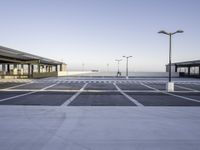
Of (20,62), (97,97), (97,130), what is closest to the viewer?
(97,130)

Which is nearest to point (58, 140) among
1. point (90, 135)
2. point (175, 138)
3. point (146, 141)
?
point (90, 135)

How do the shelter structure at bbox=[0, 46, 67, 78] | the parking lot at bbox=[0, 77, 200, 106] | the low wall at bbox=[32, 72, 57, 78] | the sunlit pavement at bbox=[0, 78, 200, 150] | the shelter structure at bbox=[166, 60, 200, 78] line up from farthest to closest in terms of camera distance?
the shelter structure at bbox=[166, 60, 200, 78]
the low wall at bbox=[32, 72, 57, 78]
the shelter structure at bbox=[0, 46, 67, 78]
the parking lot at bbox=[0, 77, 200, 106]
the sunlit pavement at bbox=[0, 78, 200, 150]

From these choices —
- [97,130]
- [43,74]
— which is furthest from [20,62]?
[97,130]

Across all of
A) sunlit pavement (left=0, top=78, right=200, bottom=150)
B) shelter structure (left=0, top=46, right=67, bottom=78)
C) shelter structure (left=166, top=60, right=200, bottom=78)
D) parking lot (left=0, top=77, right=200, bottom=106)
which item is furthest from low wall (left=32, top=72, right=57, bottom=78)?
sunlit pavement (left=0, top=78, right=200, bottom=150)

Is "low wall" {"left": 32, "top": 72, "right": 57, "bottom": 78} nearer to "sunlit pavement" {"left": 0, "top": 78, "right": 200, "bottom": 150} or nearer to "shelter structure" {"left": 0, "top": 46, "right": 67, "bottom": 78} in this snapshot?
"shelter structure" {"left": 0, "top": 46, "right": 67, "bottom": 78}

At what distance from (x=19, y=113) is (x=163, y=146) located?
8.02 metres

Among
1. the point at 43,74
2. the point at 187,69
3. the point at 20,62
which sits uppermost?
the point at 20,62

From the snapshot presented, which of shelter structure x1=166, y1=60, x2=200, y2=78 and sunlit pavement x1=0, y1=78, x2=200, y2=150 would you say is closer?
sunlit pavement x1=0, y1=78, x2=200, y2=150

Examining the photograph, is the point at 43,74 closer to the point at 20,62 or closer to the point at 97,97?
the point at 20,62

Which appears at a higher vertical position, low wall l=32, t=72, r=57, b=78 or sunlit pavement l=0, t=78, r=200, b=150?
low wall l=32, t=72, r=57, b=78

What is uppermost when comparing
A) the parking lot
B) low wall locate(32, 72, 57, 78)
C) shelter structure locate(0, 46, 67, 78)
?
shelter structure locate(0, 46, 67, 78)

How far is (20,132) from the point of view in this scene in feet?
32.3

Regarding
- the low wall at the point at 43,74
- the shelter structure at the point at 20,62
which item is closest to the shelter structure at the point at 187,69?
the shelter structure at the point at 20,62

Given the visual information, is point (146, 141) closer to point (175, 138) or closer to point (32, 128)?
point (175, 138)
